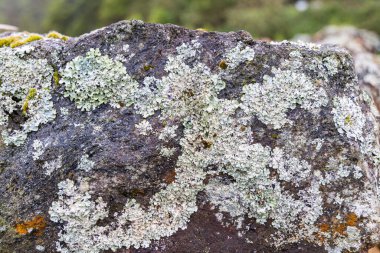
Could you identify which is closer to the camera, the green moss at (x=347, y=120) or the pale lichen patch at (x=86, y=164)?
the pale lichen patch at (x=86, y=164)

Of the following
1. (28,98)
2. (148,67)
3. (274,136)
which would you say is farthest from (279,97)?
(28,98)

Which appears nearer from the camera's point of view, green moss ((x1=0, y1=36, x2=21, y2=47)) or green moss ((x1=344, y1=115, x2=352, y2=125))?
green moss ((x1=344, y1=115, x2=352, y2=125))

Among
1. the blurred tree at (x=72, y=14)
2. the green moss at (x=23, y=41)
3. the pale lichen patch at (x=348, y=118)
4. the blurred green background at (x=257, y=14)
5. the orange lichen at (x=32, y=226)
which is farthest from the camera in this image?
the blurred tree at (x=72, y=14)

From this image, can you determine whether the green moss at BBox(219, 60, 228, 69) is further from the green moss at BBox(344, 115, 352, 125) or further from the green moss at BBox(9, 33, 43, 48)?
the green moss at BBox(9, 33, 43, 48)

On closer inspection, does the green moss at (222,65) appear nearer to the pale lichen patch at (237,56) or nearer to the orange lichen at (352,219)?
the pale lichen patch at (237,56)

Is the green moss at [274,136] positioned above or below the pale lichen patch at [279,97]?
below

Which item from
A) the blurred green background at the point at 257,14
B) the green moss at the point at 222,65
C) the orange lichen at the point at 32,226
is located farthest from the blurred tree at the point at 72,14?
the orange lichen at the point at 32,226

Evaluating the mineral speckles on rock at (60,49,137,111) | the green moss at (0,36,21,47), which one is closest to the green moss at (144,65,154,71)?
the mineral speckles on rock at (60,49,137,111)
